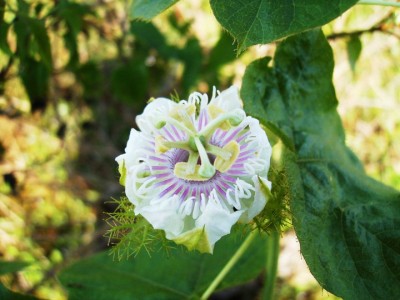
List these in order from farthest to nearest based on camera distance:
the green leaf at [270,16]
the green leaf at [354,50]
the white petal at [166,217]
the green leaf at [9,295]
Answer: the green leaf at [354,50] < the green leaf at [9,295] < the white petal at [166,217] < the green leaf at [270,16]

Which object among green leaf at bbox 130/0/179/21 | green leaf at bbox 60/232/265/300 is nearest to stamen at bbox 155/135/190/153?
green leaf at bbox 130/0/179/21

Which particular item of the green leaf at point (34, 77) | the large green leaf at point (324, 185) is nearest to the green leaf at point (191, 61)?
Answer: the green leaf at point (34, 77)

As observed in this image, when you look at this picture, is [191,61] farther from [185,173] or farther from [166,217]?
[166,217]

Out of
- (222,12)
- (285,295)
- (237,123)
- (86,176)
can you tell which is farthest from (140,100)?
(222,12)

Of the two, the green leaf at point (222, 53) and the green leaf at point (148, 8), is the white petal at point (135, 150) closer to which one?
the green leaf at point (148, 8)

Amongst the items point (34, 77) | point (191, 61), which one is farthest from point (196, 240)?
point (191, 61)

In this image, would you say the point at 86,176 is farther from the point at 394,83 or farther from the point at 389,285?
the point at 389,285
